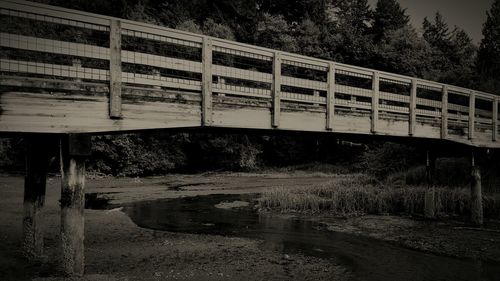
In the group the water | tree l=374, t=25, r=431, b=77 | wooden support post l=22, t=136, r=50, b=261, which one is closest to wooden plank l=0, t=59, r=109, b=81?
wooden support post l=22, t=136, r=50, b=261

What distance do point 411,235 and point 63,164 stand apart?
11.9 metres

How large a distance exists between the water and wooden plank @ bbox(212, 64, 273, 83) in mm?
5302

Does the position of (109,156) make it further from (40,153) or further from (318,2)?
(318,2)

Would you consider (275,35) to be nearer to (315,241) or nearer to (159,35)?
(315,241)

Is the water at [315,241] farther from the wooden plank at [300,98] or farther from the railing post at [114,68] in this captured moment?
the railing post at [114,68]

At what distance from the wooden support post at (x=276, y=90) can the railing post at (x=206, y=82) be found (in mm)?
2113

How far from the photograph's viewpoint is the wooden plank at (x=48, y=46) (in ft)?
25.8

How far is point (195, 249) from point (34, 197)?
4684mm

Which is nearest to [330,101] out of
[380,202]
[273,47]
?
[380,202]

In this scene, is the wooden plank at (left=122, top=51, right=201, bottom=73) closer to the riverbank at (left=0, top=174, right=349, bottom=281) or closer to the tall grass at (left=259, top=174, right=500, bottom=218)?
the riverbank at (left=0, top=174, right=349, bottom=281)

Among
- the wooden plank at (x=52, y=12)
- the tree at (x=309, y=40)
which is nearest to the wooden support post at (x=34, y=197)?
the wooden plank at (x=52, y=12)

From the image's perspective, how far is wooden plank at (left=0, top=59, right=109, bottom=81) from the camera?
7.93 meters

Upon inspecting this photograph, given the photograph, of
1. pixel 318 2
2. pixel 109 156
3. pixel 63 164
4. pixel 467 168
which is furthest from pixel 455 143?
pixel 318 2

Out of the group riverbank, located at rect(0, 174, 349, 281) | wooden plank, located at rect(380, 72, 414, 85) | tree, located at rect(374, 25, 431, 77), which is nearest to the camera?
riverbank, located at rect(0, 174, 349, 281)
